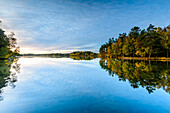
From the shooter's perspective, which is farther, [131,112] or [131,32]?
[131,32]

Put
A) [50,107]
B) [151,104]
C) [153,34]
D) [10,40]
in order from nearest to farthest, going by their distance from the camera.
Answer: [50,107]
[151,104]
[153,34]
[10,40]

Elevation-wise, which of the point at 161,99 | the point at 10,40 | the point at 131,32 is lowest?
the point at 161,99

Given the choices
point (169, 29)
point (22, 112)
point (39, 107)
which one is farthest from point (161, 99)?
point (169, 29)

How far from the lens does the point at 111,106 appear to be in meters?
6.35

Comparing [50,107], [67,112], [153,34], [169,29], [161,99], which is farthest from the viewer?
[153,34]

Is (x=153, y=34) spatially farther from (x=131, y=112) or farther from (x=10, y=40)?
(x=10, y=40)

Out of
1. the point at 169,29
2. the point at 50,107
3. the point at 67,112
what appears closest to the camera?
the point at 67,112

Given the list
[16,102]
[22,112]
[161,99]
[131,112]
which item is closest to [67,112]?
[22,112]

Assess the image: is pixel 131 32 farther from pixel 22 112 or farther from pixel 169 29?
pixel 22 112

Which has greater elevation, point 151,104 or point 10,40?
point 10,40

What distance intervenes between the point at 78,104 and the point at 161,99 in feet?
18.5

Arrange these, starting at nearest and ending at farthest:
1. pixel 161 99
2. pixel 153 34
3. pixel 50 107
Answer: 1. pixel 50 107
2. pixel 161 99
3. pixel 153 34

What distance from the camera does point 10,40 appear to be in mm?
73438

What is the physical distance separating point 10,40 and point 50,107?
82794 millimetres
